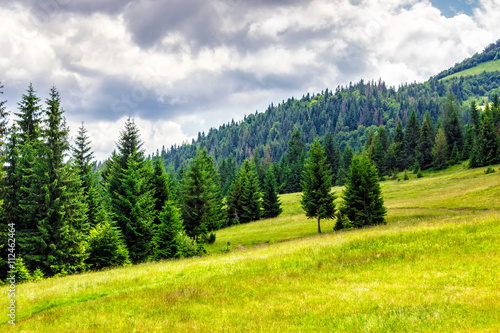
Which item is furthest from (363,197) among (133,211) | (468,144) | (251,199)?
(468,144)

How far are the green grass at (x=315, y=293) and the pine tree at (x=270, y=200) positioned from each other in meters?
50.6

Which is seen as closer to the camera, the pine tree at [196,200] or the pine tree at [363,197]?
the pine tree at [363,197]

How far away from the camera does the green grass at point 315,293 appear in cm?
880

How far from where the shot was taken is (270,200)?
70.7 meters

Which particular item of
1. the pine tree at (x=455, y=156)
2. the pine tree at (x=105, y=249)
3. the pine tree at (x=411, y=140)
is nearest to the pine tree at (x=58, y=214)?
the pine tree at (x=105, y=249)

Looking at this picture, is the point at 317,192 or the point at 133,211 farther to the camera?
the point at 317,192

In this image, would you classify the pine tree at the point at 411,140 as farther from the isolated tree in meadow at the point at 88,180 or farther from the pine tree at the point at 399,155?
the isolated tree in meadow at the point at 88,180

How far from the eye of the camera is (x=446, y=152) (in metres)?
95.5

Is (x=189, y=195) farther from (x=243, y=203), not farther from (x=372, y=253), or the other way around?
(x=372, y=253)

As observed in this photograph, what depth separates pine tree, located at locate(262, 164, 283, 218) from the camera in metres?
69.7

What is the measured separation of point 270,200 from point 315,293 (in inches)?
2334

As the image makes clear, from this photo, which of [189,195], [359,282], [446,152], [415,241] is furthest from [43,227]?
[446,152]

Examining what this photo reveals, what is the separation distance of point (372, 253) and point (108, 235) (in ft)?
72.4

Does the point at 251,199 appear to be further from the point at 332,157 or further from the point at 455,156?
the point at 455,156
